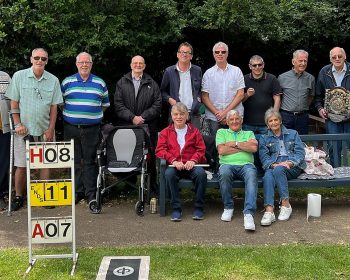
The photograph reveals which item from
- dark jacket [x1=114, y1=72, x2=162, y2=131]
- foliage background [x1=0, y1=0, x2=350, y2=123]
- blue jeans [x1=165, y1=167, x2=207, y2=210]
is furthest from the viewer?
foliage background [x1=0, y1=0, x2=350, y2=123]

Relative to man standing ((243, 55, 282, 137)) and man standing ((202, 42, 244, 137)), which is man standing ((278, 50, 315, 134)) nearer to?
man standing ((243, 55, 282, 137))

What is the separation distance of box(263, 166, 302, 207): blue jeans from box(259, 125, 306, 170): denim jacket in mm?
198

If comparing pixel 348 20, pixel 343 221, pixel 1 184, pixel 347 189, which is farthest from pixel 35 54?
pixel 348 20

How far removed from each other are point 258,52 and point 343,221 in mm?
4659

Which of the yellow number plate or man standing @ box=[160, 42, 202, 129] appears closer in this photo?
the yellow number plate

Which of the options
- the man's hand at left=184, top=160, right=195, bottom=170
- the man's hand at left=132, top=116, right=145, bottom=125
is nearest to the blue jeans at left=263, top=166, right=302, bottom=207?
the man's hand at left=184, top=160, right=195, bottom=170

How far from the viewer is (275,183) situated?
6352 millimetres

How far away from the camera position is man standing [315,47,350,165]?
708cm

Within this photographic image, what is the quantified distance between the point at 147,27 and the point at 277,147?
2.88 m

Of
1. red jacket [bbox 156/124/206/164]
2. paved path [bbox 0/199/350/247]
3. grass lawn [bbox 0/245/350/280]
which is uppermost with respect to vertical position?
red jacket [bbox 156/124/206/164]

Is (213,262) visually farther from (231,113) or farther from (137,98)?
(137,98)

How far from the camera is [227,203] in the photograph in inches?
246

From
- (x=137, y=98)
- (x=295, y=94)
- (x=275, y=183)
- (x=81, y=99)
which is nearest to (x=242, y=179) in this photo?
(x=275, y=183)

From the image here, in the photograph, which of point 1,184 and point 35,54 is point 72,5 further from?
point 1,184
